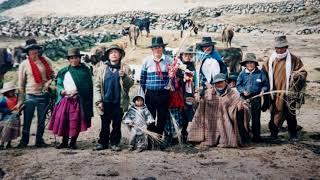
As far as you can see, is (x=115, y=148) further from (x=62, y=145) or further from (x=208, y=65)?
(x=208, y=65)

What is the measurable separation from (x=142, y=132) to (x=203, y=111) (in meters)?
1.04

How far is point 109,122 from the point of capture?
6754mm

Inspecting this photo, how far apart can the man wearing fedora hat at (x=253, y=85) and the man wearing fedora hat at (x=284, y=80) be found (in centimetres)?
25

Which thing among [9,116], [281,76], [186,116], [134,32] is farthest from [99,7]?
[281,76]

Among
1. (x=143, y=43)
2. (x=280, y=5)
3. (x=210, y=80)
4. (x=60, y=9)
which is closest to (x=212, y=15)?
(x=280, y=5)

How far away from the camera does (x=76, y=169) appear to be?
5832 millimetres

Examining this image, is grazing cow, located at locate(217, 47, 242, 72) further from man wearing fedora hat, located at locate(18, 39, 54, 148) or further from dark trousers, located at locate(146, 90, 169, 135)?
man wearing fedora hat, located at locate(18, 39, 54, 148)

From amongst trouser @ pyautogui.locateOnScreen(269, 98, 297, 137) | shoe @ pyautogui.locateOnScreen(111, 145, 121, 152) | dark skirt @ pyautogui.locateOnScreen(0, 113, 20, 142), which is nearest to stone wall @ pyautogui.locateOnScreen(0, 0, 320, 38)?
trouser @ pyautogui.locateOnScreen(269, 98, 297, 137)

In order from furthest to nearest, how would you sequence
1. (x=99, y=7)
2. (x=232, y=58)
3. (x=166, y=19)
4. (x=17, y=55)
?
1. (x=99, y=7)
2. (x=166, y=19)
3. (x=17, y=55)
4. (x=232, y=58)

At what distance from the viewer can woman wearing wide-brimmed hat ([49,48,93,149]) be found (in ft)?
21.9

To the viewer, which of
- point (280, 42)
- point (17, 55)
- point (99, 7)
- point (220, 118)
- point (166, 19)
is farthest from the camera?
point (99, 7)

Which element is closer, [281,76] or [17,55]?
Result: [281,76]

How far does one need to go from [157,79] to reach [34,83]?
1.90 m

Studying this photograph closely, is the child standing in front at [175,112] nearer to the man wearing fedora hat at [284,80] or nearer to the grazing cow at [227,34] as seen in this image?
the man wearing fedora hat at [284,80]
